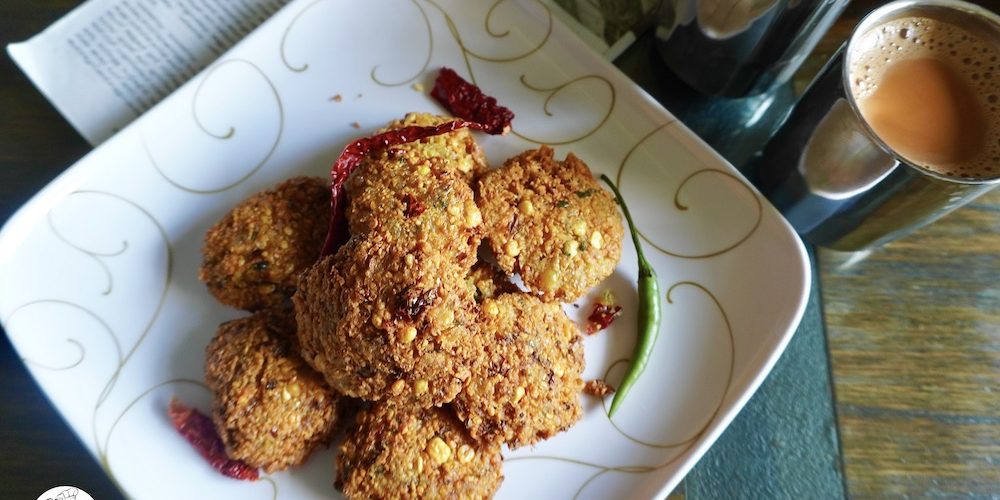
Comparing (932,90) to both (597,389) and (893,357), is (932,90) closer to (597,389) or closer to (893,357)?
(893,357)

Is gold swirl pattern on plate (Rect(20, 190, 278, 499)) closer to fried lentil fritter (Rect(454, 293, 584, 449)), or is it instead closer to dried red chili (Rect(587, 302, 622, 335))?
fried lentil fritter (Rect(454, 293, 584, 449))

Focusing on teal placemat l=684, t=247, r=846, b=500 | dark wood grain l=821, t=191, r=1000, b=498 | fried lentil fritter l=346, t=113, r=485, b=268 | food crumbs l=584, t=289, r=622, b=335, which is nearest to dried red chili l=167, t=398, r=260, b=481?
fried lentil fritter l=346, t=113, r=485, b=268

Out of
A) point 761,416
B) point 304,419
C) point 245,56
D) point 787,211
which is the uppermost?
point 245,56

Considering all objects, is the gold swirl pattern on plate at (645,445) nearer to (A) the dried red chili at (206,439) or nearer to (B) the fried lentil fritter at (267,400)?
(B) the fried lentil fritter at (267,400)

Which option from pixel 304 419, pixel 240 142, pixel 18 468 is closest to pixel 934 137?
pixel 304 419

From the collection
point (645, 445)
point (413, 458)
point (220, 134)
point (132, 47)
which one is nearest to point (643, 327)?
point (645, 445)

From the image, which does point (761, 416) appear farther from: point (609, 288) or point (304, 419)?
point (304, 419)
